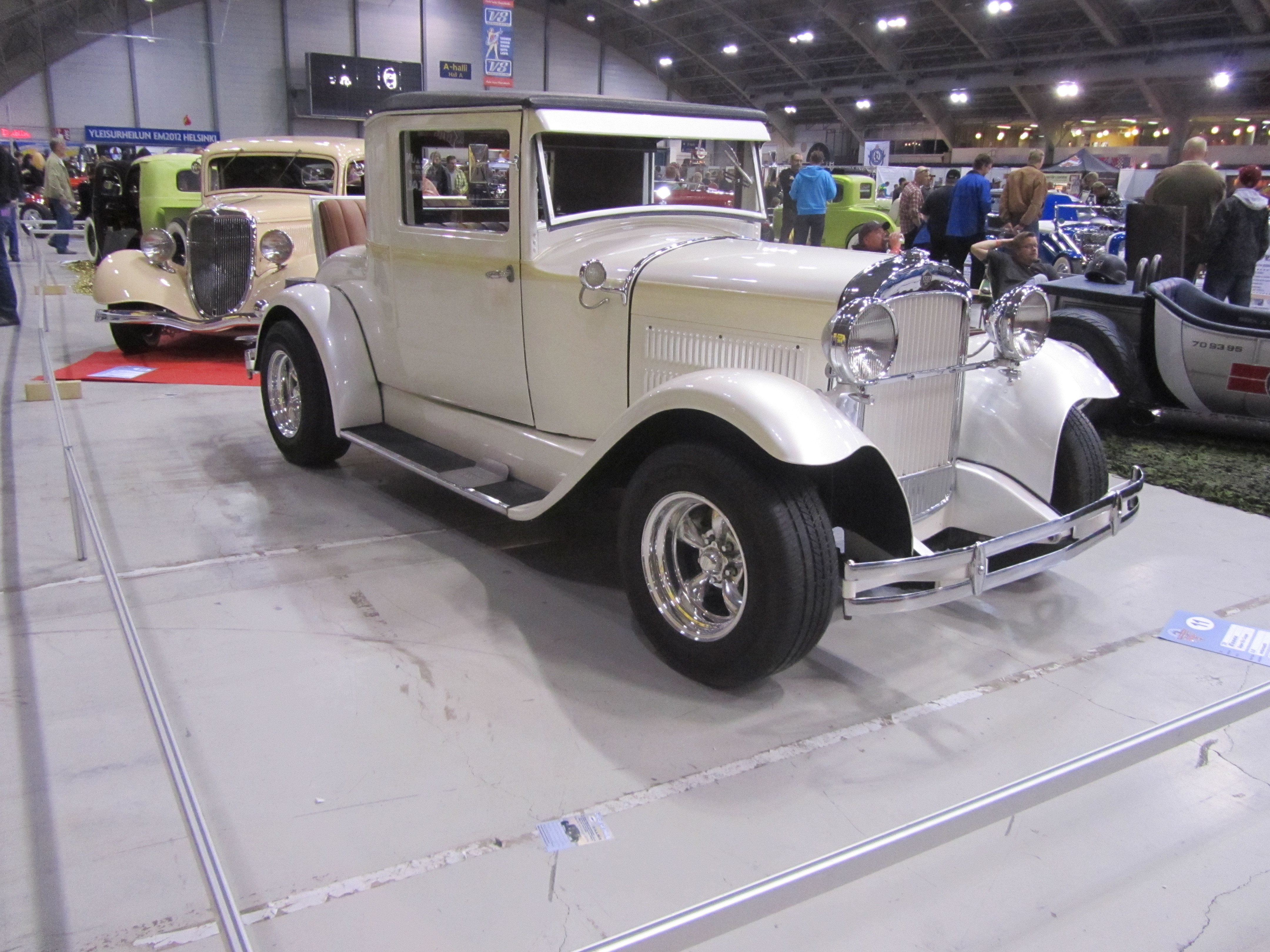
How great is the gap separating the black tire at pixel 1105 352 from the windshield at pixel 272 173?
579 cm

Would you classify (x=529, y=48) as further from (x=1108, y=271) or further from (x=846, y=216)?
(x=1108, y=271)

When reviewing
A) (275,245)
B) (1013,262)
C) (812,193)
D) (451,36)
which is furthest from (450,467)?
(451,36)

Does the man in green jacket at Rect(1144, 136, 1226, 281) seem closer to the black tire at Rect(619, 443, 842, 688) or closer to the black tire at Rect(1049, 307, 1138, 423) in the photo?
the black tire at Rect(1049, 307, 1138, 423)

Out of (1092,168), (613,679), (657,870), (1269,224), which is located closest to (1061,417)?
(613,679)

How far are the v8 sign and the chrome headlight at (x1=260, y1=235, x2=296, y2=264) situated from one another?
10.3 metres

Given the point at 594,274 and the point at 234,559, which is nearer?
the point at 594,274

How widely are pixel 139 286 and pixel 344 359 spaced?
152 inches

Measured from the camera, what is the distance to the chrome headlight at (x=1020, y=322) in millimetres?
3281

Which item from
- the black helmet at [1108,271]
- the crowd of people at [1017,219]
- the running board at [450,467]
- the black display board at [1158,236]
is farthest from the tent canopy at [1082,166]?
the running board at [450,467]

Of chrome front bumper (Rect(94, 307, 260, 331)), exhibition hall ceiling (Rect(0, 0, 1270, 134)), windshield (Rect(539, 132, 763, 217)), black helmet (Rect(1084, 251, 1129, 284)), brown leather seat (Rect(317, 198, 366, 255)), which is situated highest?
exhibition hall ceiling (Rect(0, 0, 1270, 134))

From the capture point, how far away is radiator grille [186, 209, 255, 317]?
6.99 meters

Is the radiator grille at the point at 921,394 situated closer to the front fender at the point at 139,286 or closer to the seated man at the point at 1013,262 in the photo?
the seated man at the point at 1013,262

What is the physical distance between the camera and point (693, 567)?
3.01 metres

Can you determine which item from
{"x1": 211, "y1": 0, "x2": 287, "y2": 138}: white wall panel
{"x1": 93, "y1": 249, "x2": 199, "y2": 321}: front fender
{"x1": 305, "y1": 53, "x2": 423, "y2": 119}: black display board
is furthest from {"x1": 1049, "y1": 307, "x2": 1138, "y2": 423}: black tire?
{"x1": 211, "y1": 0, "x2": 287, "y2": 138}: white wall panel
